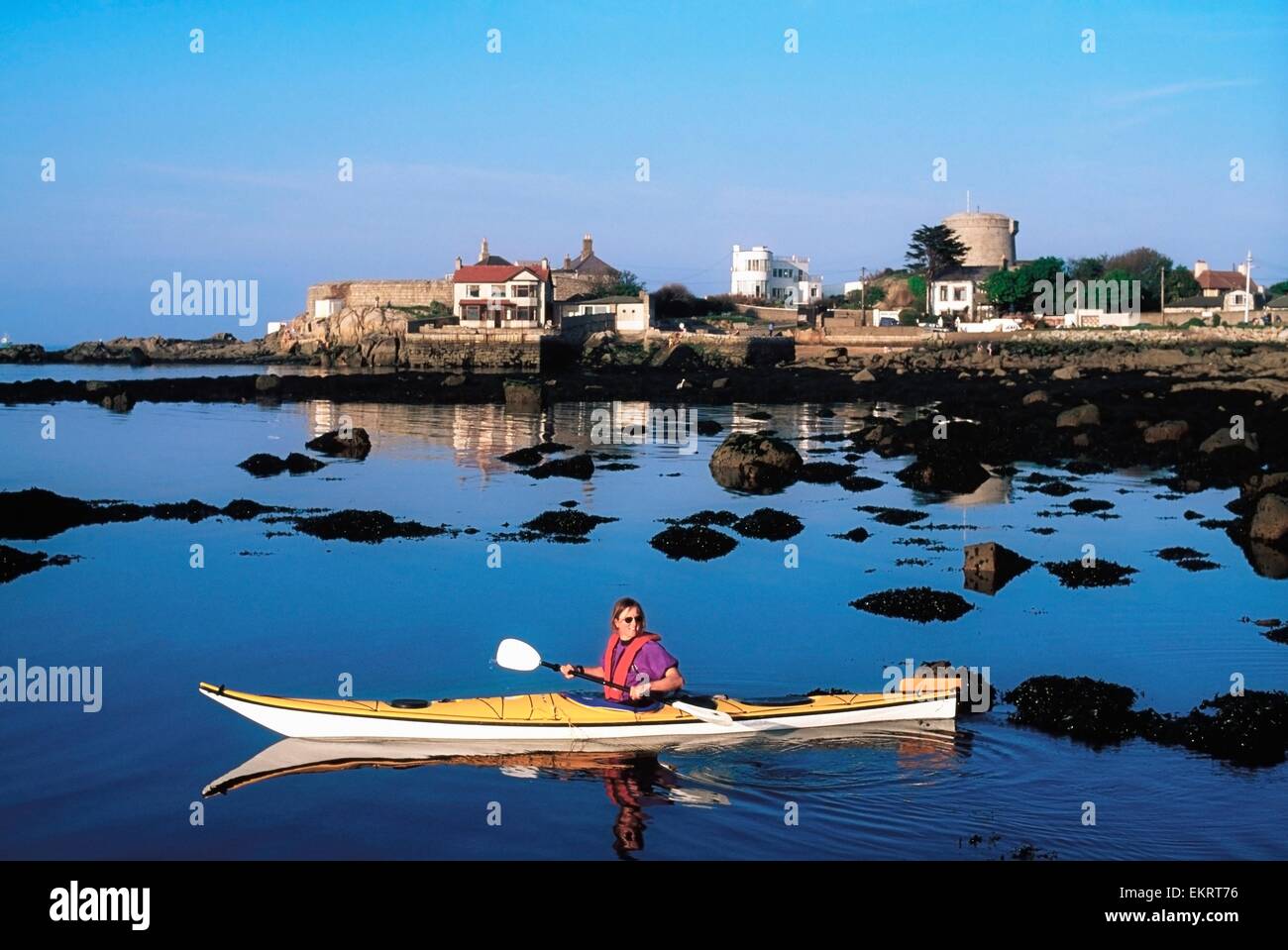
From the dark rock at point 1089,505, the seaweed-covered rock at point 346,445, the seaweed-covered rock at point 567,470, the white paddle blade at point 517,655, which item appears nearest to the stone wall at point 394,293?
A: the seaweed-covered rock at point 346,445

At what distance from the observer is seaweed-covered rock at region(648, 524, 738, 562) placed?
1015 inches

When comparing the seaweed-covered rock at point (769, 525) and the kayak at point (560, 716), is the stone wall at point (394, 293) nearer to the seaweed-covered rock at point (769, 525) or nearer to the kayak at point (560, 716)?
the seaweed-covered rock at point (769, 525)

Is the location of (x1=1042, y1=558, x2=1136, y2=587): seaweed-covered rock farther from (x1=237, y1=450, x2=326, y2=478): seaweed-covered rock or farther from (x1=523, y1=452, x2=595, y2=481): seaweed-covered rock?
(x1=237, y1=450, x2=326, y2=478): seaweed-covered rock

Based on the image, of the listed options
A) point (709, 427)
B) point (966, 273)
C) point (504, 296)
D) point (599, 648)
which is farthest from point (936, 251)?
point (599, 648)

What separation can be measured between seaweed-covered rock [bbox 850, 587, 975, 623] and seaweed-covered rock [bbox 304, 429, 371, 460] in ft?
79.3

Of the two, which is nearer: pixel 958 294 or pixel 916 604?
pixel 916 604

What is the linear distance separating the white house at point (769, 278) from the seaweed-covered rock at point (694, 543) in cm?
10775

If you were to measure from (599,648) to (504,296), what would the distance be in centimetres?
8981

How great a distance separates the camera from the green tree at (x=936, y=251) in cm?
11138

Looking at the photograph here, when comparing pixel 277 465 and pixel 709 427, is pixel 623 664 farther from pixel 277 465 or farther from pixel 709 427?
pixel 709 427

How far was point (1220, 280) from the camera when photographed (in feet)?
370

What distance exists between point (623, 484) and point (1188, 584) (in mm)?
16287

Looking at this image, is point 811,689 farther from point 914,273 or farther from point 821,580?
point 914,273
